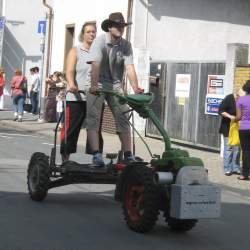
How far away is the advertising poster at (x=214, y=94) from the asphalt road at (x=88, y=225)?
649cm

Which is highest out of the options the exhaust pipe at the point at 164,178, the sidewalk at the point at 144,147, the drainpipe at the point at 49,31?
the drainpipe at the point at 49,31

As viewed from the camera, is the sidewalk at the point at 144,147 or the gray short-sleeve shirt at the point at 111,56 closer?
the gray short-sleeve shirt at the point at 111,56

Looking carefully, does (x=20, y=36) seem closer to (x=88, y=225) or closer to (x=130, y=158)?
(x=130, y=158)

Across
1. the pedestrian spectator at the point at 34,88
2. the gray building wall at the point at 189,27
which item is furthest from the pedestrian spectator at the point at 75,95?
the pedestrian spectator at the point at 34,88

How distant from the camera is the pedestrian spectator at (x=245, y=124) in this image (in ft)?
40.9

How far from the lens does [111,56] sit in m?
8.66

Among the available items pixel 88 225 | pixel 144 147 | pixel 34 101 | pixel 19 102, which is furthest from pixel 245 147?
pixel 34 101

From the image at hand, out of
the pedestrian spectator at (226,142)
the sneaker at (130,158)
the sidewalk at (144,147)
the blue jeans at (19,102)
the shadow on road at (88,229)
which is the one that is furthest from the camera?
the blue jeans at (19,102)

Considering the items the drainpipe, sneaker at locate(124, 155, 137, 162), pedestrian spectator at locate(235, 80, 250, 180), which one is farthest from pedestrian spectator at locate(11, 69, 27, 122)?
sneaker at locate(124, 155, 137, 162)

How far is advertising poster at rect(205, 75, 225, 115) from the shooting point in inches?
661

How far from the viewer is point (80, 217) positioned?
26.3ft

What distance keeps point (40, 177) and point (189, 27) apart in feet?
45.2

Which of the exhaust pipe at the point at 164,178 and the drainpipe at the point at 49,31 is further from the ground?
the drainpipe at the point at 49,31

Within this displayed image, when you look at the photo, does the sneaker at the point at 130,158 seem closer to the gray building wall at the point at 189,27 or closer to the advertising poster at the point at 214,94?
the advertising poster at the point at 214,94
